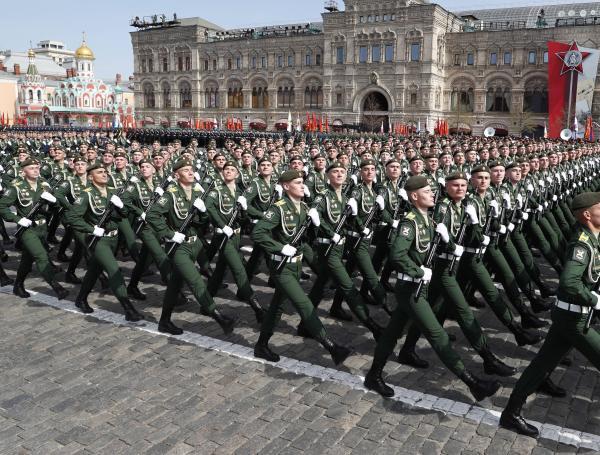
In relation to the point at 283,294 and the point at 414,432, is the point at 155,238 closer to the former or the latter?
the point at 283,294

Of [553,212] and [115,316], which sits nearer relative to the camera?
[115,316]

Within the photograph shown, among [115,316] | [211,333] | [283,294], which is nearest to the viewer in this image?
[283,294]

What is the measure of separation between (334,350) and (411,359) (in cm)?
85

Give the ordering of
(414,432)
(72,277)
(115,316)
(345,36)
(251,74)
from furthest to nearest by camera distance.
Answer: (251,74)
(345,36)
(72,277)
(115,316)
(414,432)

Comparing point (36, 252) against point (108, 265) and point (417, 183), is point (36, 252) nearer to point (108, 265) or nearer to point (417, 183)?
point (108, 265)

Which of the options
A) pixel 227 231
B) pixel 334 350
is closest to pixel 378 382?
pixel 334 350

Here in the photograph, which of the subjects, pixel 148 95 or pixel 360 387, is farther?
pixel 148 95

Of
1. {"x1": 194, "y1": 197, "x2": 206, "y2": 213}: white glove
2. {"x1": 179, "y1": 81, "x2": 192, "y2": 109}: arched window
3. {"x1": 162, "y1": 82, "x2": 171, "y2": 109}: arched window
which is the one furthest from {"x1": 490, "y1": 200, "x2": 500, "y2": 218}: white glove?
{"x1": 162, "y1": 82, "x2": 171, "y2": 109}: arched window

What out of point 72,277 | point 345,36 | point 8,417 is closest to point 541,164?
point 72,277

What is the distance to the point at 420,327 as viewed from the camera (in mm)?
4898

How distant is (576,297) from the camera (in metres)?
4.05

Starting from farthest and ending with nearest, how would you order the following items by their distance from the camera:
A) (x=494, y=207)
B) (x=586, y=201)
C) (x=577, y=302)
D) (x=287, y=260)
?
(x=494, y=207) → (x=287, y=260) → (x=586, y=201) → (x=577, y=302)

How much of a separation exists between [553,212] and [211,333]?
7320 millimetres

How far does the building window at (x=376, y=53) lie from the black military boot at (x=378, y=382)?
164ft
